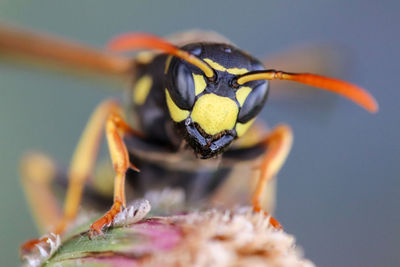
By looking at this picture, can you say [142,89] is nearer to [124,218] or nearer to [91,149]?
[91,149]

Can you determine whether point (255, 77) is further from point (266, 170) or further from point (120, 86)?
point (120, 86)

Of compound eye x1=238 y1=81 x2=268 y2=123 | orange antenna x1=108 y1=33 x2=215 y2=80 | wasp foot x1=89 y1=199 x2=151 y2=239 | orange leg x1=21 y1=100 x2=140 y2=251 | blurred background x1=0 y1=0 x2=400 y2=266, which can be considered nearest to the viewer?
wasp foot x1=89 y1=199 x2=151 y2=239

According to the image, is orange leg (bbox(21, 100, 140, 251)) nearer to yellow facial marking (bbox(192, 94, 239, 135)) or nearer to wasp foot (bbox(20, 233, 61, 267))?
wasp foot (bbox(20, 233, 61, 267))

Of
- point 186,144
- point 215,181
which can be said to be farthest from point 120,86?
point 186,144

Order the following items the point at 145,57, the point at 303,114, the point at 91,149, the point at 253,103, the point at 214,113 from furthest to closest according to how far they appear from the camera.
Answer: the point at 303,114
the point at 145,57
the point at 91,149
the point at 253,103
the point at 214,113

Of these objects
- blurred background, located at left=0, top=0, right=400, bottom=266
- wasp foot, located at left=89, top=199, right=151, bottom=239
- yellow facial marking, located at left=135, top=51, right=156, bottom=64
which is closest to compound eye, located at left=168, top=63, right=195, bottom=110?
wasp foot, located at left=89, top=199, right=151, bottom=239

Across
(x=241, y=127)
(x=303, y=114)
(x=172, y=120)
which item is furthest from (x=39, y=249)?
(x=303, y=114)

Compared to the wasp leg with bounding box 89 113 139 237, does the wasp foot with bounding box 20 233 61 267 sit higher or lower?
lower

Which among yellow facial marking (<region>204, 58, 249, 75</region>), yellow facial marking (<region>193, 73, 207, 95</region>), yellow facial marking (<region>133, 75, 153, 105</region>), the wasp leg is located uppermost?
yellow facial marking (<region>133, 75, 153, 105</region>)

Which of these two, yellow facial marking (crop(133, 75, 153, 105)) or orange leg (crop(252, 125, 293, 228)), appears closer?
orange leg (crop(252, 125, 293, 228))
